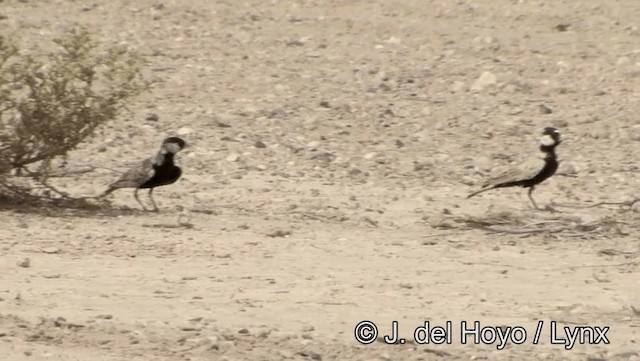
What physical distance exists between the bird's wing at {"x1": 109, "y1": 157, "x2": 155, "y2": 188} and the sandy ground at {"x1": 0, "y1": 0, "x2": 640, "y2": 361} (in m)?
0.19

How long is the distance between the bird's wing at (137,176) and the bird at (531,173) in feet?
6.95

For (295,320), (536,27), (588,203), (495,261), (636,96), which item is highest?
(536,27)

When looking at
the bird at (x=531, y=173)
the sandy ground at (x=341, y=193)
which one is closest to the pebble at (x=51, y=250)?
the sandy ground at (x=341, y=193)

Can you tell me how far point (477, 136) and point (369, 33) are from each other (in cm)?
426

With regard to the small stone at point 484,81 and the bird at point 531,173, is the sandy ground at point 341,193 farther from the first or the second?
the bird at point 531,173

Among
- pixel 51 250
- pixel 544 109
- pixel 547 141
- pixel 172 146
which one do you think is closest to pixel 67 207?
pixel 172 146

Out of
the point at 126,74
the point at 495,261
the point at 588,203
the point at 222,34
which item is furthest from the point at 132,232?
the point at 222,34

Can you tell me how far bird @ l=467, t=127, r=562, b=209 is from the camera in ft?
34.4

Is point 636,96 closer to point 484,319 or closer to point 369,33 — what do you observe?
point 369,33

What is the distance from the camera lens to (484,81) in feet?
48.3

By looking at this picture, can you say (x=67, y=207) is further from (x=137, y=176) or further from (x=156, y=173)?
(x=156, y=173)

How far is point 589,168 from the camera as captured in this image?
11859mm

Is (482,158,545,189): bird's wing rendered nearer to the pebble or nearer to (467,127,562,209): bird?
(467,127,562,209): bird

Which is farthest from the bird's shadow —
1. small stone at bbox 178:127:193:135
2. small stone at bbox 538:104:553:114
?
small stone at bbox 538:104:553:114
